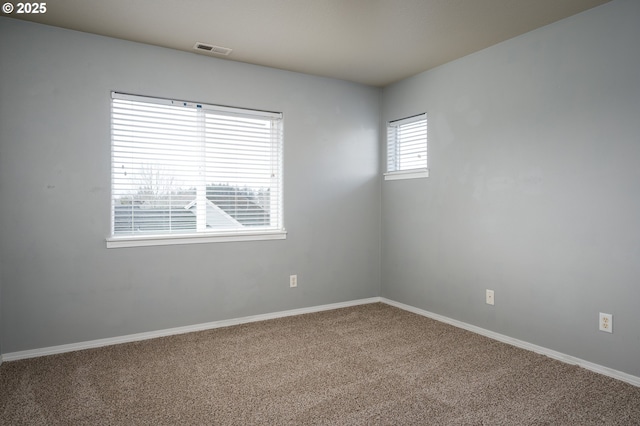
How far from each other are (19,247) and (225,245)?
5.16ft

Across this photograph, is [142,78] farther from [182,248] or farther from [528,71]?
[528,71]

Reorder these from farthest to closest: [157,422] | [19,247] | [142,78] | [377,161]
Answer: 1. [377,161]
2. [142,78]
3. [19,247]
4. [157,422]

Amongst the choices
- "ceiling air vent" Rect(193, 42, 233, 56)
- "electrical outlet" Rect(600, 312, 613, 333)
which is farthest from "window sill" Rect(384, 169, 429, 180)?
"ceiling air vent" Rect(193, 42, 233, 56)

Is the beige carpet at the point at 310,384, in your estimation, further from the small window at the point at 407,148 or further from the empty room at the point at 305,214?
the small window at the point at 407,148

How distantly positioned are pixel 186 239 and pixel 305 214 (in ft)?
4.08

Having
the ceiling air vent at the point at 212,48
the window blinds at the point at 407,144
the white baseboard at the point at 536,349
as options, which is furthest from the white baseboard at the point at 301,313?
the ceiling air vent at the point at 212,48

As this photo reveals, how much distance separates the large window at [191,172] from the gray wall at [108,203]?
10cm

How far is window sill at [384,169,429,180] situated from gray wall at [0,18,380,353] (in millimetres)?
547

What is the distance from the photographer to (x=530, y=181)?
316 cm

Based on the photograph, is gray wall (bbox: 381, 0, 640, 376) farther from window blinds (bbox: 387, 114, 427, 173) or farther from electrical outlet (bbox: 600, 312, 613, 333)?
window blinds (bbox: 387, 114, 427, 173)

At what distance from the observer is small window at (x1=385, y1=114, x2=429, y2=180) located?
13.7ft

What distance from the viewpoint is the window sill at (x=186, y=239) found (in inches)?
130

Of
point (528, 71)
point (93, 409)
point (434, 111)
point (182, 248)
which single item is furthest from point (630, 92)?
point (93, 409)

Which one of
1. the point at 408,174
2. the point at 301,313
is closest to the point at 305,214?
the point at 301,313
